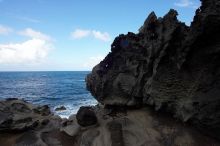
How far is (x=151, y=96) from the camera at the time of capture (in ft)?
37.3

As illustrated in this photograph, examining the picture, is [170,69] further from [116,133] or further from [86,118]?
[86,118]

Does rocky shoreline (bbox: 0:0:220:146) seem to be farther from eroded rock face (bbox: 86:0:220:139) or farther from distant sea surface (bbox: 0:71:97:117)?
distant sea surface (bbox: 0:71:97:117)

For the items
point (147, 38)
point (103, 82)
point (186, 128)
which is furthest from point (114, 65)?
point (186, 128)

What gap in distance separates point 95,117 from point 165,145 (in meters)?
3.77

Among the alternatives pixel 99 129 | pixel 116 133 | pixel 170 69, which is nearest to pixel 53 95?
pixel 99 129

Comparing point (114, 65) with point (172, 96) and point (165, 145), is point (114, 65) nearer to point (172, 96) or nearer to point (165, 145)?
point (172, 96)

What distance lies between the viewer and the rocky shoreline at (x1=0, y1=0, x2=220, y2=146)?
31.9 ft

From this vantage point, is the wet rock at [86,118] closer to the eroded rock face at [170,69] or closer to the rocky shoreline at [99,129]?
the rocky shoreline at [99,129]

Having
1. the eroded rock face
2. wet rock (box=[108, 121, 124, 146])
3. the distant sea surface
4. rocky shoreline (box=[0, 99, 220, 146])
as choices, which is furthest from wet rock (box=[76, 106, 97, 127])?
the distant sea surface

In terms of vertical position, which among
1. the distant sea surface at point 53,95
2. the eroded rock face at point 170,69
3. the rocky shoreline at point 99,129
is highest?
the eroded rock face at point 170,69

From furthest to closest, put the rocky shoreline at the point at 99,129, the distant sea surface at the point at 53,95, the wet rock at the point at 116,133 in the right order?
the distant sea surface at the point at 53,95 < the wet rock at the point at 116,133 < the rocky shoreline at the point at 99,129

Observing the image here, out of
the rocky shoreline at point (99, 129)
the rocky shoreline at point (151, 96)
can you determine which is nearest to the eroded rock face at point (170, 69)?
the rocky shoreline at point (151, 96)

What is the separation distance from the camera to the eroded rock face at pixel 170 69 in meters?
9.55

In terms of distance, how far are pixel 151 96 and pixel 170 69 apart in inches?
55.9
